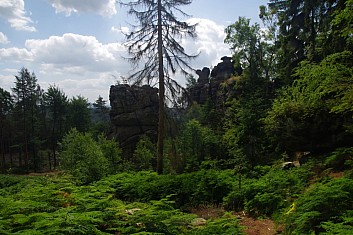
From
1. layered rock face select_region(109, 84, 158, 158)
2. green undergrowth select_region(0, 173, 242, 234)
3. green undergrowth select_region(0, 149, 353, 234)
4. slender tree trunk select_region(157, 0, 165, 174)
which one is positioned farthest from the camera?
layered rock face select_region(109, 84, 158, 158)

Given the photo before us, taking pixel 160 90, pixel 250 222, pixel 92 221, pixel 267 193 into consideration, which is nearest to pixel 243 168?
pixel 267 193

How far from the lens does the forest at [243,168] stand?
5.36m

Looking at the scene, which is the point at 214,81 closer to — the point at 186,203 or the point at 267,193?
the point at 186,203

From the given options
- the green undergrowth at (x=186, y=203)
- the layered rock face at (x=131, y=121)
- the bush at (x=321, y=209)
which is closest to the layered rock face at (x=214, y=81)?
the layered rock face at (x=131, y=121)

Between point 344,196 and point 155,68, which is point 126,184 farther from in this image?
point 344,196

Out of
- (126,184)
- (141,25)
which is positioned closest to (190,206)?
(126,184)

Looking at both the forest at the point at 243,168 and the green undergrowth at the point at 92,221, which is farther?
the forest at the point at 243,168

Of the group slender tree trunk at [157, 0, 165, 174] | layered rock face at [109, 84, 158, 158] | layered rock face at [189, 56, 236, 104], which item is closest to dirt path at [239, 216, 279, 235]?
slender tree trunk at [157, 0, 165, 174]

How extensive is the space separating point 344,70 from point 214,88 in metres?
33.5

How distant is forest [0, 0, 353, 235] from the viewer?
17.6 feet

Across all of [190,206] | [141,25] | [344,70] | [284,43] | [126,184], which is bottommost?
[190,206]

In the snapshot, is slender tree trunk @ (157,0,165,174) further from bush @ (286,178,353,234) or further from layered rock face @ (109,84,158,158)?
layered rock face @ (109,84,158,158)

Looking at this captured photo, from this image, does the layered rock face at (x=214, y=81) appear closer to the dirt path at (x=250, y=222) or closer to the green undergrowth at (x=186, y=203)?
the green undergrowth at (x=186, y=203)

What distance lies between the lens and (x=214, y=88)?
1644 inches
